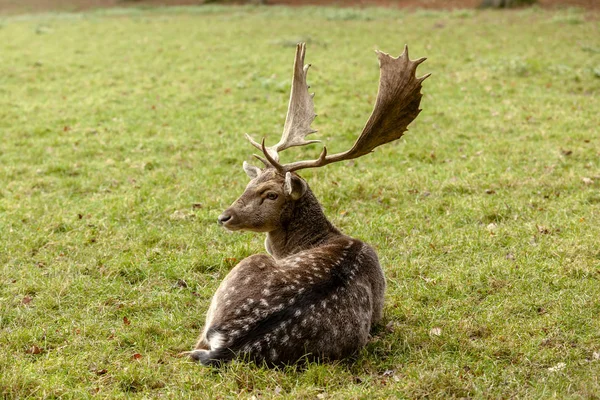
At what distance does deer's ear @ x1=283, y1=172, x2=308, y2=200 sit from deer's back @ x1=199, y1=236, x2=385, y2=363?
775 mm

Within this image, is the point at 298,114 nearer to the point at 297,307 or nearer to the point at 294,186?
the point at 294,186

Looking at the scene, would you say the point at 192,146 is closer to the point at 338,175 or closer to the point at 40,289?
the point at 338,175

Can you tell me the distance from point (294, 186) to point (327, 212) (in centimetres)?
281

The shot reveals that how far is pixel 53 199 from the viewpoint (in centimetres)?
980

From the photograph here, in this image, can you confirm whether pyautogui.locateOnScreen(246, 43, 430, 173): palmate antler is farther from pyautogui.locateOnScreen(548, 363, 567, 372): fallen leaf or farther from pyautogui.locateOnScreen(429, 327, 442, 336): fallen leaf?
pyautogui.locateOnScreen(548, 363, 567, 372): fallen leaf

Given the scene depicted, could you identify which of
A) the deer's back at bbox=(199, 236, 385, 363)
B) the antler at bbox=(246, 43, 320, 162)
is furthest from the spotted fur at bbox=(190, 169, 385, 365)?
the antler at bbox=(246, 43, 320, 162)

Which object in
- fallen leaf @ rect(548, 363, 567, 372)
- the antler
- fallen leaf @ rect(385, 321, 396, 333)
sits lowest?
fallen leaf @ rect(385, 321, 396, 333)

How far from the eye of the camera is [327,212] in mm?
9297

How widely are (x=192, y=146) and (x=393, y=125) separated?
6.03 meters

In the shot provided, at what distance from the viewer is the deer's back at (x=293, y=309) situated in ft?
17.1

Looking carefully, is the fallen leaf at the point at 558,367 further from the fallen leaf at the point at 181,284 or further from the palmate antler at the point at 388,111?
the fallen leaf at the point at 181,284

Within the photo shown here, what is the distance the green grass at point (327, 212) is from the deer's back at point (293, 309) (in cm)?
18

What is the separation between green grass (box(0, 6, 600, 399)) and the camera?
18.1 ft

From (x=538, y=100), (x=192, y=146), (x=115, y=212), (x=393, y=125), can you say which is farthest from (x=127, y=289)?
(x=538, y=100)
